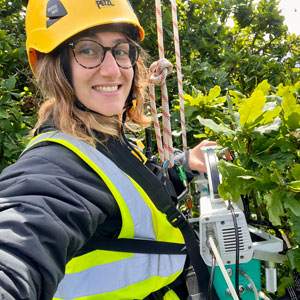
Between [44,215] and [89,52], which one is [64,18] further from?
[44,215]

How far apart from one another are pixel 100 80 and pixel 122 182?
47 centimetres

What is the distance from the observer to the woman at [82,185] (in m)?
0.73

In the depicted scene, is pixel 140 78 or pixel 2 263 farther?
pixel 140 78

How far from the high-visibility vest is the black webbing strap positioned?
0.06 ft

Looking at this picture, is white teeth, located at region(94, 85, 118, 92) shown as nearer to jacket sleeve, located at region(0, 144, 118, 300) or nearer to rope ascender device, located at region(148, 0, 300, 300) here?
jacket sleeve, located at region(0, 144, 118, 300)

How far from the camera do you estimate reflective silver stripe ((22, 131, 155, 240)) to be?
1.02 metres

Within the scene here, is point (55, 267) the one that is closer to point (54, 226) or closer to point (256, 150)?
point (54, 226)

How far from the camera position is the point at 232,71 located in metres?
3.31

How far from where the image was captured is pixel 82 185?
880 millimetres

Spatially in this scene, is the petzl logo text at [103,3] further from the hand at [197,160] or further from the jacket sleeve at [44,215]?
the hand at [197,160]

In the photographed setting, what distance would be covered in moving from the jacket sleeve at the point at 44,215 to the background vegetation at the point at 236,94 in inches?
19.4

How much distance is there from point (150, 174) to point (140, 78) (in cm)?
76

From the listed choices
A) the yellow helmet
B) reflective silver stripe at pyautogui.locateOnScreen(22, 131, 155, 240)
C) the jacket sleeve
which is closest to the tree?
the yellow helmet

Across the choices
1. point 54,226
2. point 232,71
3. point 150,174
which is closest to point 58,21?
point 150,174
